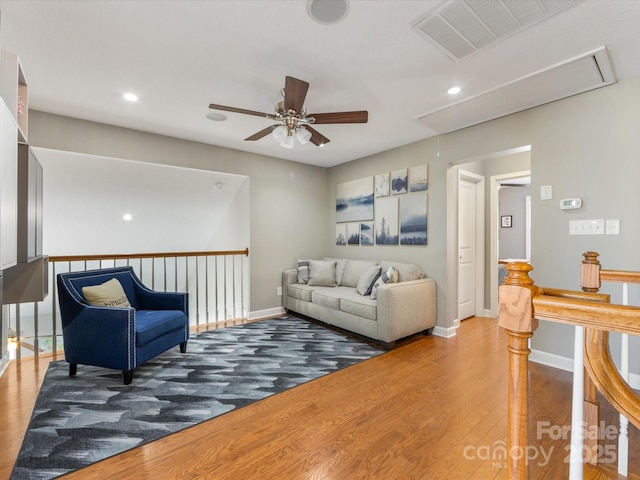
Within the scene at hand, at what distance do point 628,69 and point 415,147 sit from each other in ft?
6.92

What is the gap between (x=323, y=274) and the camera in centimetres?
468

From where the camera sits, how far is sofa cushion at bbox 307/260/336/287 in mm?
4648

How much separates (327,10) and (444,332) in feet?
11.8

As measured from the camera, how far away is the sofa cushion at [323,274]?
15.3 ft

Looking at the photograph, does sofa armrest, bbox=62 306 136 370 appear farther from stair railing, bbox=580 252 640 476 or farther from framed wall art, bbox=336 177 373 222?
framed wall art, bbox=336 177 373 222

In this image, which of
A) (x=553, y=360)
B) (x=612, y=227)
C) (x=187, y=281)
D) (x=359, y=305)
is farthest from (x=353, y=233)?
(x=612, y=227)

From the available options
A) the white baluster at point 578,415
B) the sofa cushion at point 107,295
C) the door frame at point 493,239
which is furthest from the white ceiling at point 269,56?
the white baluster at point 578,415

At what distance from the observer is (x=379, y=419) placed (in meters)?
2.09

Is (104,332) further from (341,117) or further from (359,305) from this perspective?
(341,117)

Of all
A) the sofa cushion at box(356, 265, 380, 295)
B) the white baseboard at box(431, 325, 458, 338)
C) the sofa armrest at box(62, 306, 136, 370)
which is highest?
the sofa cushion at box(356, 265, 380, 295)

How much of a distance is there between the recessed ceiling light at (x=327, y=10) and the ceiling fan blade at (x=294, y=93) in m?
0.36

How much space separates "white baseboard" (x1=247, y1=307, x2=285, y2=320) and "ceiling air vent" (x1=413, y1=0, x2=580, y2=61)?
156 inches

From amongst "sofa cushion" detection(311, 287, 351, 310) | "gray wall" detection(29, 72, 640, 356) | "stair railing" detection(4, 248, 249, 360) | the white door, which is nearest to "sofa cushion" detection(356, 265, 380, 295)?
"sofa cushion" detection(311, 287, 351, 310)

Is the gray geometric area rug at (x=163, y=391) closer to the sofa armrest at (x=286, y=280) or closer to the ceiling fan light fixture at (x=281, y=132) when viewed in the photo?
the sofa armrest at (x=286, y=280)
